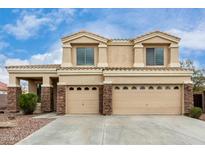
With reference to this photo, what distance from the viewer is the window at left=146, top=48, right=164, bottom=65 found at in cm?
2139

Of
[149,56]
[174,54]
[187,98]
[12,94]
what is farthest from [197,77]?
[12,94]

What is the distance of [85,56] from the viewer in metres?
21.3

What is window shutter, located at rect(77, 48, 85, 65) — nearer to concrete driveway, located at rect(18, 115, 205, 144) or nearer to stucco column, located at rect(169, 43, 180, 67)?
stucco column, located at rect(169, 43, 180, 67)

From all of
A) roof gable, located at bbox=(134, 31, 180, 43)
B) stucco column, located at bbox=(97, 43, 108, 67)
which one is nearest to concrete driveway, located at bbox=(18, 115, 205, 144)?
stucco column, located at bbox=(97, 43, 108, 67)

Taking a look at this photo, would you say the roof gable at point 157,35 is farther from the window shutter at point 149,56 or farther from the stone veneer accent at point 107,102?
the stone veneer accent at point 107,102

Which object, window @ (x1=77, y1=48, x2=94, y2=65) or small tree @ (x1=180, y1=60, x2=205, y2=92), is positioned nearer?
window @ (x1=77, y1=48, x2=94, y2=65)

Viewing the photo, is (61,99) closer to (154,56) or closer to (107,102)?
(107,102)

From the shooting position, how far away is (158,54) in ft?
70.4

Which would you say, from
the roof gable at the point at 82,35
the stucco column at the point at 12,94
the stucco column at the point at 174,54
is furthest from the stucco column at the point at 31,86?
the stucco column at the point at 174,54

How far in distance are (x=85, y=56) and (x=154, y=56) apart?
18.3 ft

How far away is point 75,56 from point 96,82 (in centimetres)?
388

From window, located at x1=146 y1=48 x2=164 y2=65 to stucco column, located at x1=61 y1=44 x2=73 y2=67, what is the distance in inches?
246

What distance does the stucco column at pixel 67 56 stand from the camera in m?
21.1

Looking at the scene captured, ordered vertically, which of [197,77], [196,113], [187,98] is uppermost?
[197,77]
